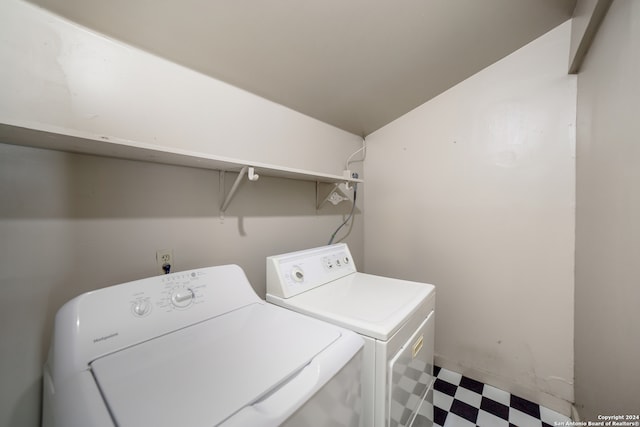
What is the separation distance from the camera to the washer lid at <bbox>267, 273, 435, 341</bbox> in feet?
3.01

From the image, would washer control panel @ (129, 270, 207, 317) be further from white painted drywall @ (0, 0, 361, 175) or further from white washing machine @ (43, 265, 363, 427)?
white painted drywall @ (0, 0, 361, 175)

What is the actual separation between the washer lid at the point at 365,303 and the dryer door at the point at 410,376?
13 centimetres

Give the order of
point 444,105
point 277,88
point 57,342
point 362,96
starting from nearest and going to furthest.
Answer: point 57,342 → point 277,88 → point 362,96 → point 444,105

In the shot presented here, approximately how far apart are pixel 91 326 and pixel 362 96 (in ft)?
5.90

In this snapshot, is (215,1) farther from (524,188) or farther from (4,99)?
(524,188)

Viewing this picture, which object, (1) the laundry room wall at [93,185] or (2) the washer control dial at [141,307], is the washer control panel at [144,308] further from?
(1) the laundry room wall at [93,185]

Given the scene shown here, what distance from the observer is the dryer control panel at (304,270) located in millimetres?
1224

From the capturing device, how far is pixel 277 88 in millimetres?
1426

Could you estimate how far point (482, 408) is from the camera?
4.95 feet

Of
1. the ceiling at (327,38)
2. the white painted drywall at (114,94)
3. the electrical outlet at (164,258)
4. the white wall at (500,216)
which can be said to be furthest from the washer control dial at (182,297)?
the white wall at (500,216)

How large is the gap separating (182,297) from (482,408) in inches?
74.5

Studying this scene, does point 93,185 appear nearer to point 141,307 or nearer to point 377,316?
point 141,307

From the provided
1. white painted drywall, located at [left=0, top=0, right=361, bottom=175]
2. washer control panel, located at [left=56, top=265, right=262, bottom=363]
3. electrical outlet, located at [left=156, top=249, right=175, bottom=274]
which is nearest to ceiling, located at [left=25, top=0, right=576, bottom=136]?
white painted drywall, located at [left=0, top=0, right=361, bottom=175]

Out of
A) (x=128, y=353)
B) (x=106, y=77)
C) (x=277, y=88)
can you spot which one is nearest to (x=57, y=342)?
(x=128, y=353)
